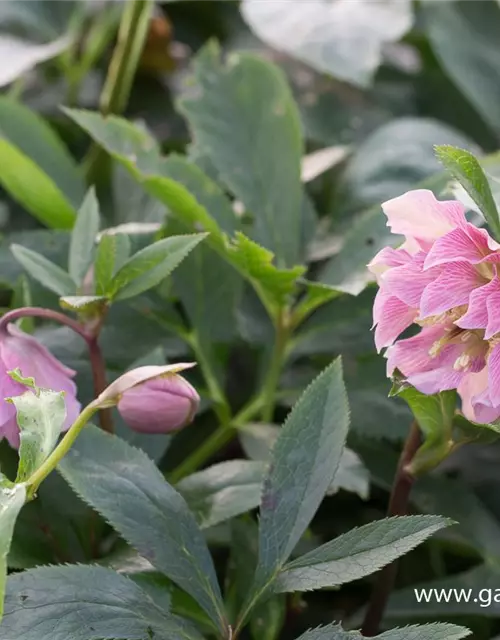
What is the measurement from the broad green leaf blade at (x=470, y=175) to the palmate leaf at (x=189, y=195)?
0.14 m

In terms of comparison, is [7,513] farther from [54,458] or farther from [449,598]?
[449,598]

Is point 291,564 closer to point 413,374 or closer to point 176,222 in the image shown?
point 413,374

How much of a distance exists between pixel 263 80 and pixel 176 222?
0.14m

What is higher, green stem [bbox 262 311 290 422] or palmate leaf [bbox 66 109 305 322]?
palmate leaf [bbox 66 109 305 322]

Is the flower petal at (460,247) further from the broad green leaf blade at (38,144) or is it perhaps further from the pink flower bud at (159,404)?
the broad green leaf blade at (38,144)

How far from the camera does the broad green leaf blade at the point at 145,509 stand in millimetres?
372

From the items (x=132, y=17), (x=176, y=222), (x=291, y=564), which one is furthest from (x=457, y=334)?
(x=132, y=17)

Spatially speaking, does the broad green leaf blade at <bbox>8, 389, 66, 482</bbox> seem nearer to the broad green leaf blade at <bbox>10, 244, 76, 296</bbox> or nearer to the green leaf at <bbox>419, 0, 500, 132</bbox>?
the broad green leaf blade at <bbox>10, 244, 76, 296</bbox>

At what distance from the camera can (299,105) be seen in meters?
0.82

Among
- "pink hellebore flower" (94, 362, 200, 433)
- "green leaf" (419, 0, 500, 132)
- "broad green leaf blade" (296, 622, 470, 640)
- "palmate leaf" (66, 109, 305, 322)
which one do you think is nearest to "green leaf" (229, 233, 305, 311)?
"palmate leaf" (66, 109, 305, 322)

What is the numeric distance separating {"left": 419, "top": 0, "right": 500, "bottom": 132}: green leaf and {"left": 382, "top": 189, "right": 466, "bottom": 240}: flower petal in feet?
1.46

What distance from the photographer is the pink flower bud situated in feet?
1.21

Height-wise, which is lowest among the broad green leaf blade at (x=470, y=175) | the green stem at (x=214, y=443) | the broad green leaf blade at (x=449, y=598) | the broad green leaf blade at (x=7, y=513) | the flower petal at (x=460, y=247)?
the broad green leaf blade at (x=449, y=598)

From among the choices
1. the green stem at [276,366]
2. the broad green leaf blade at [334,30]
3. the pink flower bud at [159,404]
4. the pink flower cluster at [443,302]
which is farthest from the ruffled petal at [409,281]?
the broad green leaf blade at [334,30]
